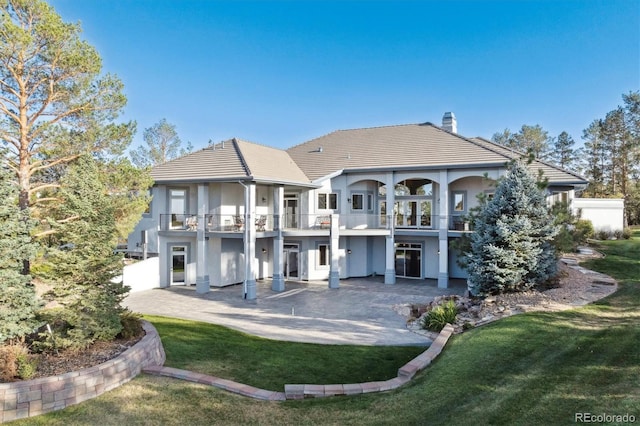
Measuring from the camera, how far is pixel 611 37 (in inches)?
668

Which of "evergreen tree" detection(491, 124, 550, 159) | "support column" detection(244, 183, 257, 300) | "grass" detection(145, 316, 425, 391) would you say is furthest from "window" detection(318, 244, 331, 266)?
"evergreen tree" detection(491, 124, 550, 159)

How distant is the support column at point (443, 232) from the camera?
19.1 meters

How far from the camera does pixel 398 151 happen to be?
21.8 meters

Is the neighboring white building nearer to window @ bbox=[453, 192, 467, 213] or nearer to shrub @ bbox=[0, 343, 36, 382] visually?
window @ bbox=[453, 192, 467, 213]

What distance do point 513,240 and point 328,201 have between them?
11810 mm

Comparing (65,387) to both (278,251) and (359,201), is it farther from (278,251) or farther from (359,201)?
(359,201)

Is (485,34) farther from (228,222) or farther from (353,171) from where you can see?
(228,222)

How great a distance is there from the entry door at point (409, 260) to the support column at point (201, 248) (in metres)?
11.3

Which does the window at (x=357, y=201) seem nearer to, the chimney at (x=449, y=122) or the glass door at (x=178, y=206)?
the chimney at (x=449, y=122)

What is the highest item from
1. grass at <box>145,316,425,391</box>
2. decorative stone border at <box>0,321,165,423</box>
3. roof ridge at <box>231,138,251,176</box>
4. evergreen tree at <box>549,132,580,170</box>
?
evergreen tree at <box>549,132,580,170</box>

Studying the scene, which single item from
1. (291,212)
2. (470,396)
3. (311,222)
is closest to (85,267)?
(470,396)

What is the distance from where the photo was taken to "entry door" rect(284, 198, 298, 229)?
21016 millimetres

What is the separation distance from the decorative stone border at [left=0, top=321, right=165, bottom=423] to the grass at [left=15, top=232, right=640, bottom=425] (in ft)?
0.57

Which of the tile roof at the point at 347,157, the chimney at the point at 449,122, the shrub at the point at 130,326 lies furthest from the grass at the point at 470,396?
the chimney at the point at 449,122
